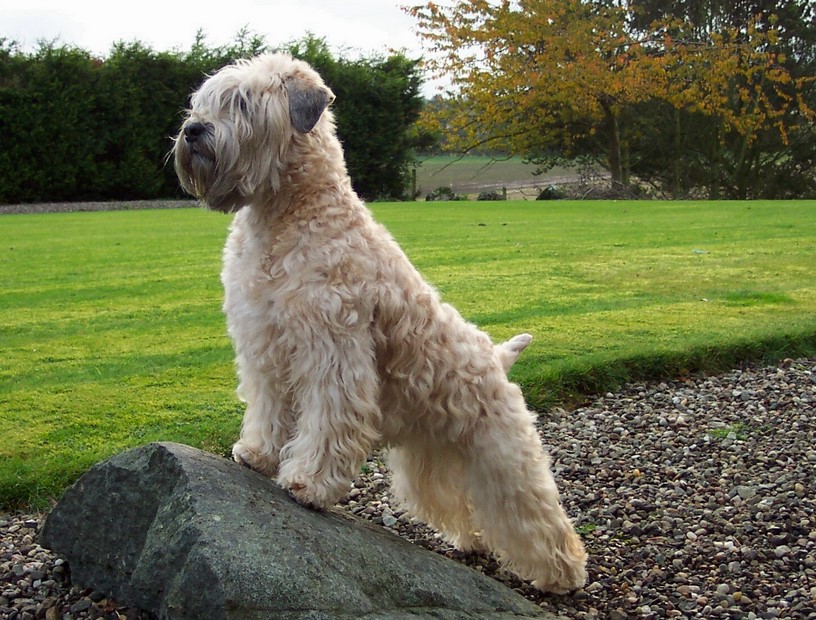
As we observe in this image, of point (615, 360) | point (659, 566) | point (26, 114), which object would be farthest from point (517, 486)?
point (26, 114)

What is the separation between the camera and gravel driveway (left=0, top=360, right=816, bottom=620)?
167 inches

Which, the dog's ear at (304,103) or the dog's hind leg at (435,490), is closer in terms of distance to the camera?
the dog's ear at (304,103)

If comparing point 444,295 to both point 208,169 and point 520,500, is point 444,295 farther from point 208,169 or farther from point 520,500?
point 208,169

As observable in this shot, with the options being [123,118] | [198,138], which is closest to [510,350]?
[198,138]

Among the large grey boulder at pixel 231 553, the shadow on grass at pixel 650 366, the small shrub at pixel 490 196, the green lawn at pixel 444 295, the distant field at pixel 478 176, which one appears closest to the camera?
the large grey boulder at pixel 231 553

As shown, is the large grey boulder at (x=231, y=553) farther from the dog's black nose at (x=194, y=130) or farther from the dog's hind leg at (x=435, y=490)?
the dog's black nose at (x=194, y=130)

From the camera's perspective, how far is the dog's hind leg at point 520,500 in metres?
4.33

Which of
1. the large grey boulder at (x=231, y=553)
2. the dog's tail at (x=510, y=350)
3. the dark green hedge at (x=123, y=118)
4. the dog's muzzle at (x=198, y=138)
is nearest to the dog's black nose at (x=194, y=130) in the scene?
the dog's muzzle at (x=198, y=138)

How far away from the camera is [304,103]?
408 centimetres

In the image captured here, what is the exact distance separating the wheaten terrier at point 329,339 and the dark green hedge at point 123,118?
23646mm

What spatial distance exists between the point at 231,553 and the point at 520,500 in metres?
1.65

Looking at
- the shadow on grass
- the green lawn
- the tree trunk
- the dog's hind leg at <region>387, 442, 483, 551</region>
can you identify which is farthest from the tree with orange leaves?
the dog's hind leg at <region>387, 442, 483, 551</region>

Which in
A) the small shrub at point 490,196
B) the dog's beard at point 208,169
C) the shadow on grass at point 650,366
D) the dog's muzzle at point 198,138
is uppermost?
the dog's muzzle at point 198,138

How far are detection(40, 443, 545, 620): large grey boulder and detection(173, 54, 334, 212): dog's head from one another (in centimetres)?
121
